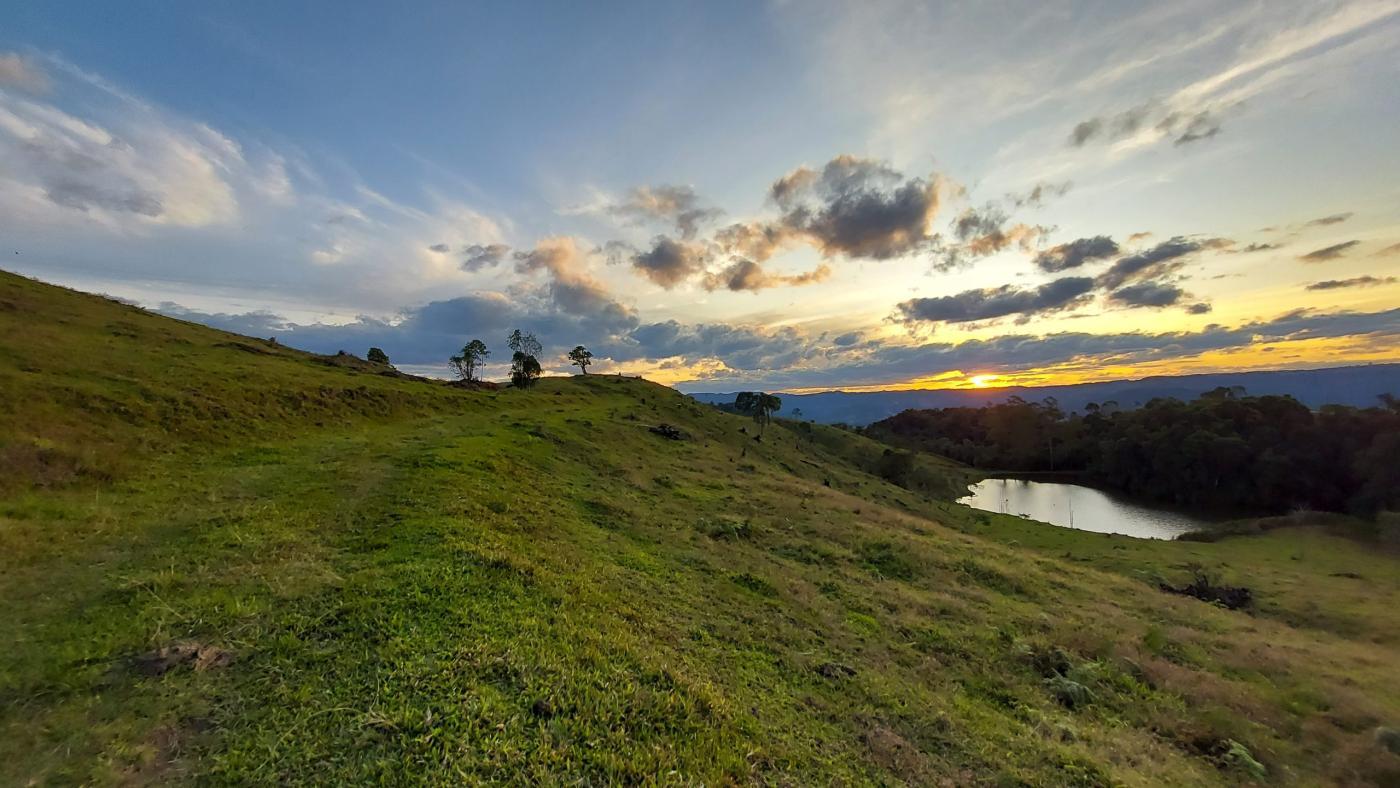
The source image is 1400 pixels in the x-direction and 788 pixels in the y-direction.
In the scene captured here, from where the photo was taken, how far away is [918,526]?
4716cm

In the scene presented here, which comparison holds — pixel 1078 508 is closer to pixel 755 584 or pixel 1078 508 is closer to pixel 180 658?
pixel 755 584

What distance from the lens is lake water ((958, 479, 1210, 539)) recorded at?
289ft

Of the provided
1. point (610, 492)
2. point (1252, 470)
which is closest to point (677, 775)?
point (610, 492)

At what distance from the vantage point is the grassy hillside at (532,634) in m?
8.47

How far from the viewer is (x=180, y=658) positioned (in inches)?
390

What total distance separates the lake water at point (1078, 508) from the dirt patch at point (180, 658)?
94860 mm

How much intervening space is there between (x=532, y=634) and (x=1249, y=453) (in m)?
135

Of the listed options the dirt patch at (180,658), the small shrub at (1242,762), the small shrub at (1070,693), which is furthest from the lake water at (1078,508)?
the dirt patch at (180,658)

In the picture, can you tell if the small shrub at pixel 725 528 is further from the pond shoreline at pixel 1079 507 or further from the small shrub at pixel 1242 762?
the pond shoreline at pixel 1079 507

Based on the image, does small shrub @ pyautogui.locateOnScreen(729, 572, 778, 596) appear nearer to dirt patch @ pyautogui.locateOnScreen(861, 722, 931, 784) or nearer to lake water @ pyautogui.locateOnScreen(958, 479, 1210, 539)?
dirt patch @ pyautogui.locateOnScreen(861, 722, 931, 784)

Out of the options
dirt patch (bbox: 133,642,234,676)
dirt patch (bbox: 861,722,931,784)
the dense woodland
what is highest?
dirt patch (bbox: 133,642,234,676)

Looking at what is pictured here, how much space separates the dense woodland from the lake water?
930 centimetres

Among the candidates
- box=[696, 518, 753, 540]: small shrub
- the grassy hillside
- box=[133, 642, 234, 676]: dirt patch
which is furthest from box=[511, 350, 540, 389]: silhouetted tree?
box=[133, 642, 234, 676]: dirt patch

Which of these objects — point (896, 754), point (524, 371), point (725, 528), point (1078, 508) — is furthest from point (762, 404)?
point (896, 754)
